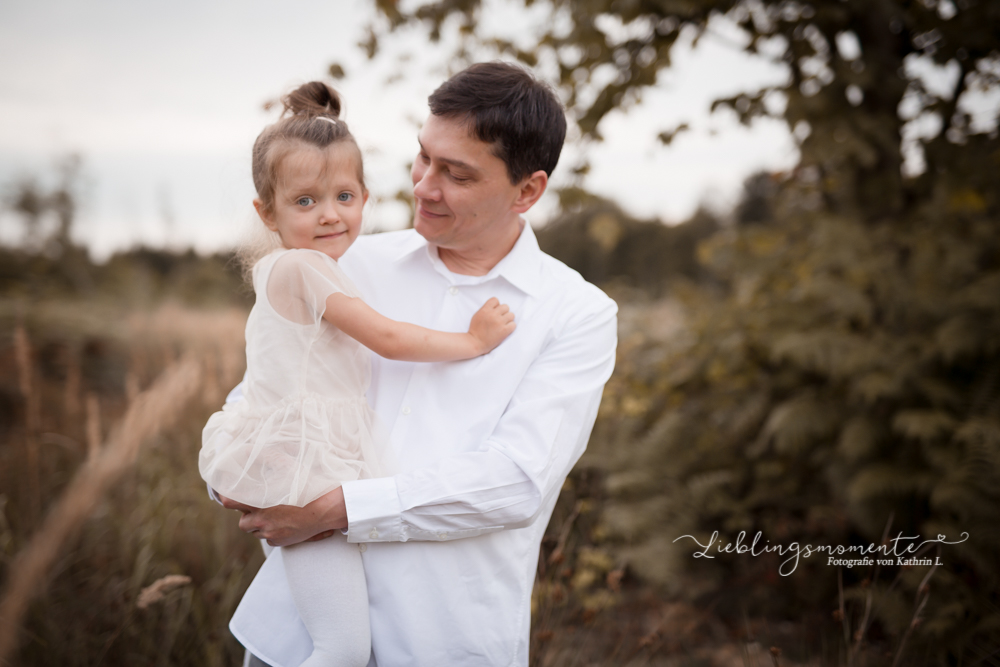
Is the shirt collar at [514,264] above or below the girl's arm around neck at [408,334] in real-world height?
above

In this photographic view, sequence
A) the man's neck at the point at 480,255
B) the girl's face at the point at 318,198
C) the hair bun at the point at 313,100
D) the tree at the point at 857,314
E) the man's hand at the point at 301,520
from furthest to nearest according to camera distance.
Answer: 1. the tree at the point at 857,314
2. the man's neck at the point at 480,255
3. the hair bun at the point at 313,100
4. the girl's face at the point at 318,198
5. the man's hand at the point at 301,520

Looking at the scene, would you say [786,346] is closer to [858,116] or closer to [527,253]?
[858,116]

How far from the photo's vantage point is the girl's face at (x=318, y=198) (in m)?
1.62

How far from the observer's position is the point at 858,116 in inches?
128

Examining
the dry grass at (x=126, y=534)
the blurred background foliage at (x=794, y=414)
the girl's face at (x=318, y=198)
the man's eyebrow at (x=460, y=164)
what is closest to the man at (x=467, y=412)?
the man's eyebrow at (x=460, y=164)

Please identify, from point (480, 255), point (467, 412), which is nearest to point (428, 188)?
point (480, 255)

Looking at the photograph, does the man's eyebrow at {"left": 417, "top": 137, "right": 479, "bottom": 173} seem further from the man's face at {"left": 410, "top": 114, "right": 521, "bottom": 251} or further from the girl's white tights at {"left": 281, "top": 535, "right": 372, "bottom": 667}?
the girl's white tights at {"left": 281, "top": 535, "right": 372, "bottom": 667}

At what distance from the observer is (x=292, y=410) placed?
1.60 meters

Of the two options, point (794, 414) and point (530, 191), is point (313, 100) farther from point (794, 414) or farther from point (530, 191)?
point (794, 414)

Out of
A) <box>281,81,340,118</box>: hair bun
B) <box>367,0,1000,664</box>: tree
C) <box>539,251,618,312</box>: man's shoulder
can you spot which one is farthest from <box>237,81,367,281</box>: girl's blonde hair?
<box>367,0,1000,664</box>: tree

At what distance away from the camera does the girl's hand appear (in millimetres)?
1720

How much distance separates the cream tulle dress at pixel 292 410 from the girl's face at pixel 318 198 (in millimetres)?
81

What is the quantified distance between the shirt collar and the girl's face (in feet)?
1.04

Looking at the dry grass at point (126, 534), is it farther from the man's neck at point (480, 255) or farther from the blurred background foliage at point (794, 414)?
the man's neck at point (480, 255)
